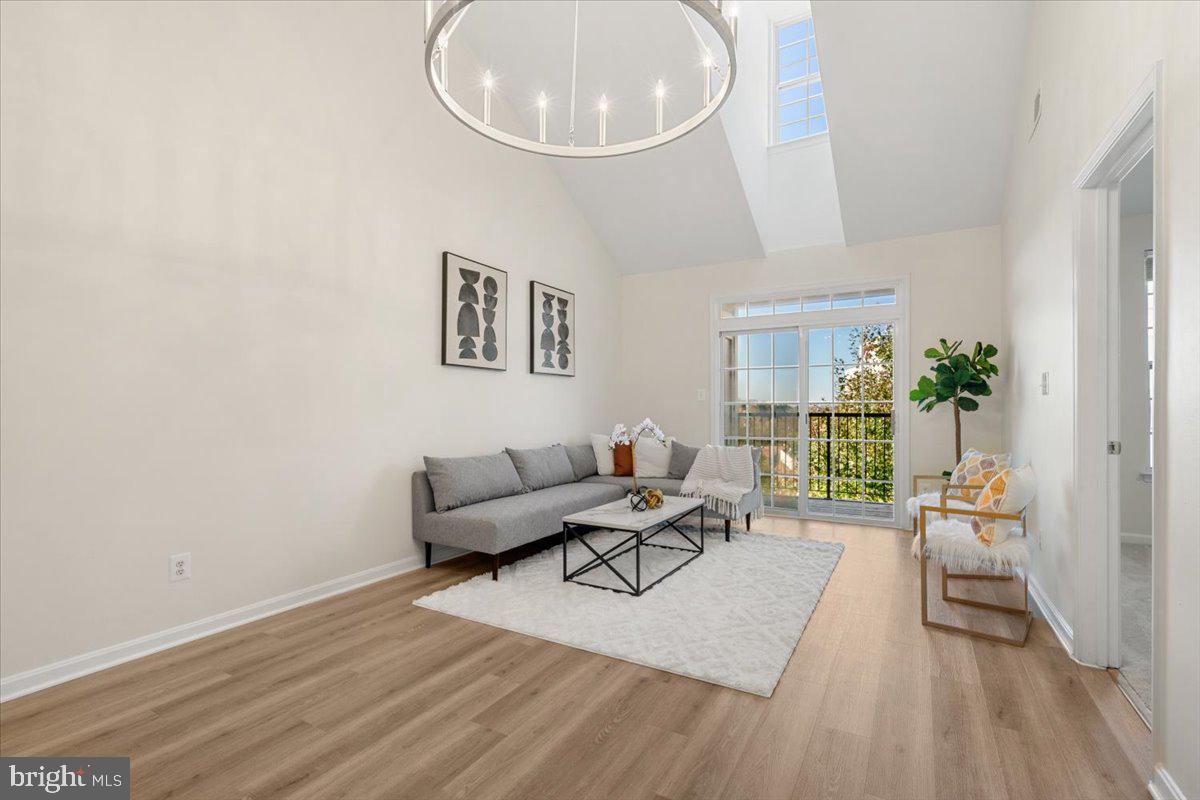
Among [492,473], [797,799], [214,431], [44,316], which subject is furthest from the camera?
[492,473]

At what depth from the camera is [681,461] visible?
5258mm

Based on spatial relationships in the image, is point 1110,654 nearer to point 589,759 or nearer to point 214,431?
point 589,759

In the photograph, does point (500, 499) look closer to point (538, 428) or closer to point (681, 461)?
point (538, 428)

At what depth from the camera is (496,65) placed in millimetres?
4652

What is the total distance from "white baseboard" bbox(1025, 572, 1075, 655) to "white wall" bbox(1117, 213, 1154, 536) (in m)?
1.87

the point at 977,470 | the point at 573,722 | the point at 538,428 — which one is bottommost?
the point at 573,722

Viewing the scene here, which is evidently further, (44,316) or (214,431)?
(214,431)

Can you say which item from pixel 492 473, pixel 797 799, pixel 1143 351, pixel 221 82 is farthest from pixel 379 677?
pixel 1143 351

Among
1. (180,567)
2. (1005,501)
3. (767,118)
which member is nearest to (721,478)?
(1005,501)

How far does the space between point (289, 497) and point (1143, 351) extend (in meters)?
5.98

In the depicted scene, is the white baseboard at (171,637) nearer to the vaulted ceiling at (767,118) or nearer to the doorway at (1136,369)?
the vaulted ceiling at (767,118)

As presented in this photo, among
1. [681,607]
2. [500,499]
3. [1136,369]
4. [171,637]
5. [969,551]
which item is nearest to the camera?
[171,637]

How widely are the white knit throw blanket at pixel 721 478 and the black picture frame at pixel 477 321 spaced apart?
6.04 ft

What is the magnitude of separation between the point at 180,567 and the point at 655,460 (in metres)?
3.65
